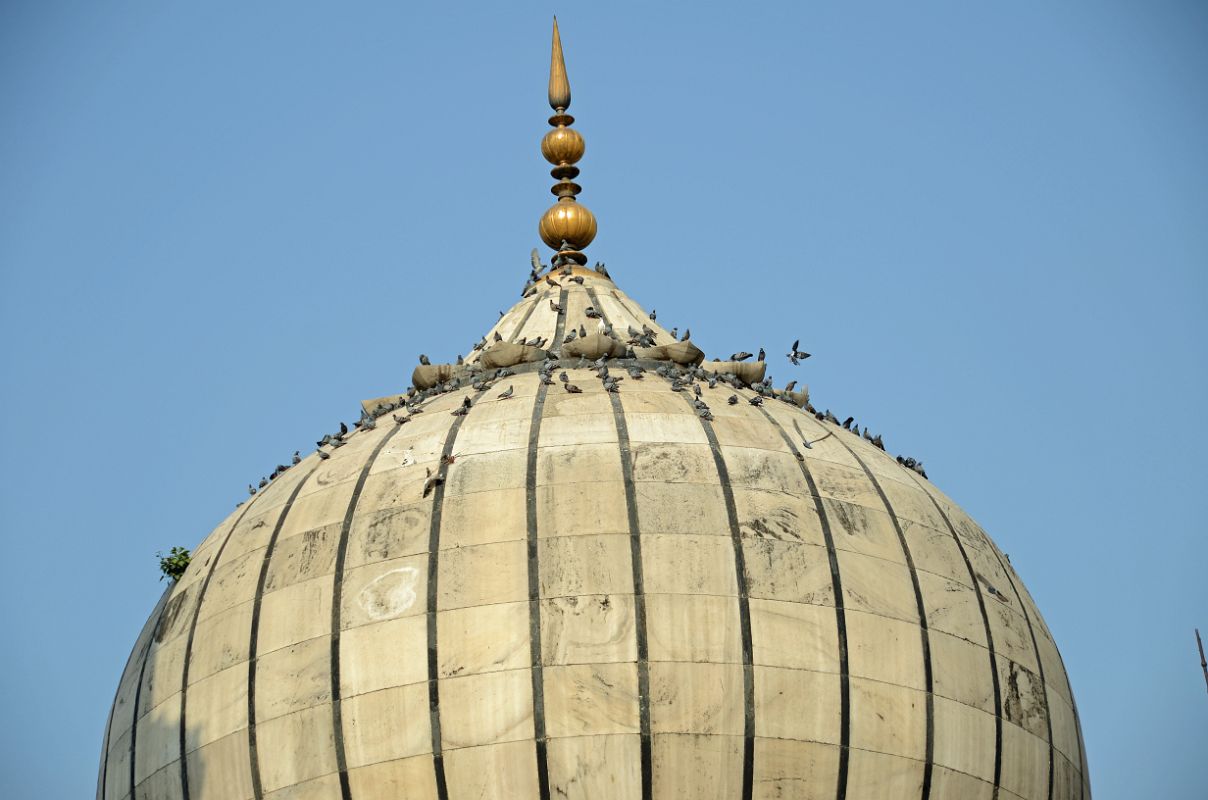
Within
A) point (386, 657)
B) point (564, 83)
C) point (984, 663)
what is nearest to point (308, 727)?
point (386, 657)

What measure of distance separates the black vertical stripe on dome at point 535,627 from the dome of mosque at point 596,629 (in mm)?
24

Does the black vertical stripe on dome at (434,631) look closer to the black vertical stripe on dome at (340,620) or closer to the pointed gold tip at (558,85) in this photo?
the black vertical stripe on dome at (340,620)

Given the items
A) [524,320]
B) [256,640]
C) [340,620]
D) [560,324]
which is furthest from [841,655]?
[524,320]

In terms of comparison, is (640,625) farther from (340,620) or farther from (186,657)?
(186,657)

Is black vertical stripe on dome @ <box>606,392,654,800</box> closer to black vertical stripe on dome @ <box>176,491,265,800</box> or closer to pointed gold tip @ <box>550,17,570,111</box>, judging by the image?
black vertical stripe on dome @ <box>176,491,265,800</box>

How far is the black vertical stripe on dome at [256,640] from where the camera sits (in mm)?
21141

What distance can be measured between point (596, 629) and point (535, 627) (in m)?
0.52

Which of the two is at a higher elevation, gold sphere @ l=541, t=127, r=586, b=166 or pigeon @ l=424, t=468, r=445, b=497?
gold sphere @ l=541, t=127, r=586, b=166

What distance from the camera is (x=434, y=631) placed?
A: 2088 centimetres

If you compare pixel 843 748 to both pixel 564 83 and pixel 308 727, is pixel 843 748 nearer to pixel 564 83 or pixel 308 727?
pixel 308 727

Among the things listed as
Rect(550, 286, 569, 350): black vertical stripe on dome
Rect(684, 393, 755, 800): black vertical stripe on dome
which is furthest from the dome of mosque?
Rect(550, 286, 569, 350): black vertical stripe on dome

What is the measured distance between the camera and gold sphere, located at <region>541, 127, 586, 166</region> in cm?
2978

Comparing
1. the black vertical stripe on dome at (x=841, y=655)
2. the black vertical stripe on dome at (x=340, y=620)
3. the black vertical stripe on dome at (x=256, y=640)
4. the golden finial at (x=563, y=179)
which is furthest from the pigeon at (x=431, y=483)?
the golden finial at (x=563, y=179)

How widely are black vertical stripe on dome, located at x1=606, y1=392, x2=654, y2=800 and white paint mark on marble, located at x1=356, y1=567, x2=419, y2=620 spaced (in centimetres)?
194
